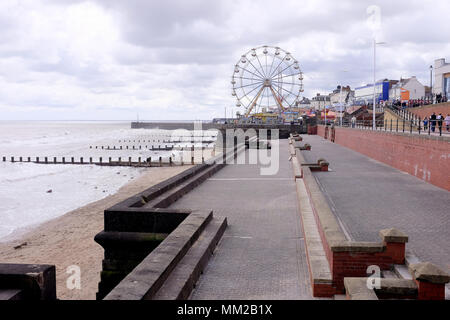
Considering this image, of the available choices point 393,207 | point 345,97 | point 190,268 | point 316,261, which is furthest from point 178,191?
point 345,97

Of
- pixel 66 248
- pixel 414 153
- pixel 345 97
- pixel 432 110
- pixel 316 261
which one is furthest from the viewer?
pixel 345 97

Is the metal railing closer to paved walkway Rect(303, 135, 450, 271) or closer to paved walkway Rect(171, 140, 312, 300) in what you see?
paved walkway Rect(303, 135, 450, 271)

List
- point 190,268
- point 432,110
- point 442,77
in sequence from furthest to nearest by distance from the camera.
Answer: point 442,77 < point 432,110 < point 190,268

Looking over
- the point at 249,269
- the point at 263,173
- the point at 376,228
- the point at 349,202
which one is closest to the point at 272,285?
the point at 249,269

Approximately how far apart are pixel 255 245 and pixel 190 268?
226 centimetres

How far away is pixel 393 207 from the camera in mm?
10930

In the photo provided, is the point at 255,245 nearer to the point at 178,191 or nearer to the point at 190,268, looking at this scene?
the point at 190,268

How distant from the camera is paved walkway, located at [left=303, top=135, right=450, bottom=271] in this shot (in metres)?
7.90

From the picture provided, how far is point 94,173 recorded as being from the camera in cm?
4094

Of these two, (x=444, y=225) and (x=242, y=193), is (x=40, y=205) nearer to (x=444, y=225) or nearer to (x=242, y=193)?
(x=242, y=193)

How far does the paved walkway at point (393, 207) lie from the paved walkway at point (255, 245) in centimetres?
129

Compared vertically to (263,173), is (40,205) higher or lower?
lower

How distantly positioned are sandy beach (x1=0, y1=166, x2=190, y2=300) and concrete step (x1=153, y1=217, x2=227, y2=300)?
201 inches
